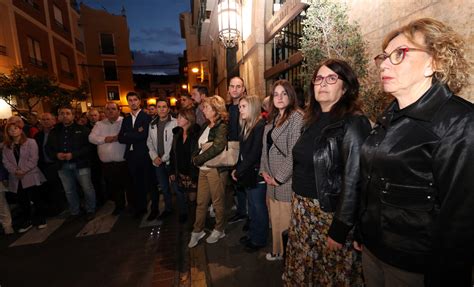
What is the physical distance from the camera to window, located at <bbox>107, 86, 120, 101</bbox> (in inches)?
1287

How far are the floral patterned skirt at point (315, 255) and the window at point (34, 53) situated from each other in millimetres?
19705

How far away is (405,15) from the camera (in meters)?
3.19

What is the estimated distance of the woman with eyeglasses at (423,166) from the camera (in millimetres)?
1100

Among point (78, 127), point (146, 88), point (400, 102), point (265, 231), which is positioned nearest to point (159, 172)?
point (78, 127)

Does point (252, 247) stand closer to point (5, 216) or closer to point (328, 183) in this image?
point (328, 183)

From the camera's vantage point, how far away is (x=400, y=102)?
55.3 inches

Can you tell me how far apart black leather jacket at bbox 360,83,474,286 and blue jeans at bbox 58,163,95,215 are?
5.53 meters

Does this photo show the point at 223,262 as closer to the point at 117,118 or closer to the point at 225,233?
the point at 225,233

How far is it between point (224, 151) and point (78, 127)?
3.71 m

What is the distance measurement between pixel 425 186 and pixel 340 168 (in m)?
0.73

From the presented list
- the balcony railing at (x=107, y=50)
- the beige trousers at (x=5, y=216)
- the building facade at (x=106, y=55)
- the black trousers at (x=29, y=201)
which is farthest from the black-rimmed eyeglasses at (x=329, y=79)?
the balcony railing at (x=107, y=50)

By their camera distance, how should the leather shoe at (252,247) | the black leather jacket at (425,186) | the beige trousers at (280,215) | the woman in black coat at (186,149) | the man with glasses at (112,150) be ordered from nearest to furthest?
the black leather jacket at (425,186) → the beige trousers at (280,215) → the leather shoe at (252,247) → the woman in black coat at (186,149) → the man with glasses at (112,150)

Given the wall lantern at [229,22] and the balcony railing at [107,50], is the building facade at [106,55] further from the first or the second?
the wall lantern at [229,22]

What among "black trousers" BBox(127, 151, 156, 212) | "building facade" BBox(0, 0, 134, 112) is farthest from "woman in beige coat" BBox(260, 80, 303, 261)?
"building facade" BBox(0, 0, 134, 112)
